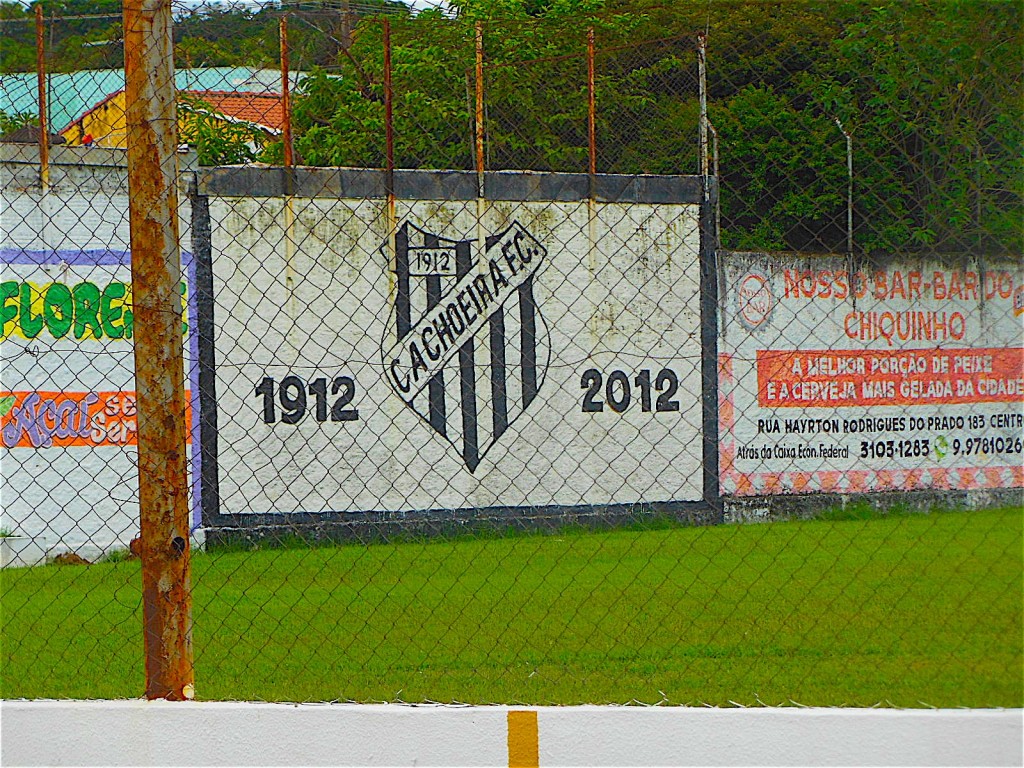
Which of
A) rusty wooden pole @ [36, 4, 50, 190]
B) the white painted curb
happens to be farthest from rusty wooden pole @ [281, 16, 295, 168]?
the white painted curb

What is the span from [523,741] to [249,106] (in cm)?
623

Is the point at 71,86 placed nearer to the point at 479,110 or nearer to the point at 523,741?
the point at 479,110

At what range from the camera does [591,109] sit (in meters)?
8.72

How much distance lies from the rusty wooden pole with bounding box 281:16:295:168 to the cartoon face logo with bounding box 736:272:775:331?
399 centimetres

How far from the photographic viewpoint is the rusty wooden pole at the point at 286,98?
7801 millimetres

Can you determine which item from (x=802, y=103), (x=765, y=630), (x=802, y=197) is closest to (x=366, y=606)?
(x=765, y=630)

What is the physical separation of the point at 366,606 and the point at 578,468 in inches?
130

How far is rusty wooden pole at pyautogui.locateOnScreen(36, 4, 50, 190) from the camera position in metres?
7.47

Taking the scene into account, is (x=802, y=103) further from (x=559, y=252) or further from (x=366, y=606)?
(x=366, y=606)

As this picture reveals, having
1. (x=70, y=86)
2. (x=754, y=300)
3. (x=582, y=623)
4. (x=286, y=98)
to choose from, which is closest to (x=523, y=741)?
(x=582, y=623)

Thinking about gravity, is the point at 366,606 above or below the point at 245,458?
below

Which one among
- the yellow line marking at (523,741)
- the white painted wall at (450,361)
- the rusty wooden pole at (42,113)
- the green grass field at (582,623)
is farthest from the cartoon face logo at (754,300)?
the yellow line marking at (523,741)

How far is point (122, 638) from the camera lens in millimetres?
5715

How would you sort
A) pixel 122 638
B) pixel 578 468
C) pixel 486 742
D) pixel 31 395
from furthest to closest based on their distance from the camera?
pixel 578 468 → pixel 31 395 → pixel 122 638 → pixel 486 742
